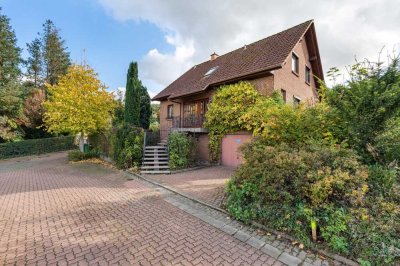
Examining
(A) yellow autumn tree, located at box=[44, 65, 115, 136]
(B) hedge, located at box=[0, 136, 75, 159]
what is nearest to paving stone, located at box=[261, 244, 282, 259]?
(A) yellow autumn tree, located at box=[44, 65, 115, 136]

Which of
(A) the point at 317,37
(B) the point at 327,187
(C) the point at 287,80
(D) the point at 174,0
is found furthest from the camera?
(A) the point at 317,37

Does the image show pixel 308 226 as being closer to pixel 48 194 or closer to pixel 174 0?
pixel 48 194

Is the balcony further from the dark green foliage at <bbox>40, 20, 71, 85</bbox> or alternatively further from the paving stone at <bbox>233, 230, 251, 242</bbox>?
the dark green foliage at <bbox>40, 20, 71, 85</bbox>

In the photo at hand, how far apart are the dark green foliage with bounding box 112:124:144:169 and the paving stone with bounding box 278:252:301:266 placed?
28.4 ft

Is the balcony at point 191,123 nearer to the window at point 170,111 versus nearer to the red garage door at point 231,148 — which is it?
the red garage door at point 231,148

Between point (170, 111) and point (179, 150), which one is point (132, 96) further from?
point (179, 150)

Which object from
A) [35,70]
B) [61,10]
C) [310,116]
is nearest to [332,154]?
[310,116]

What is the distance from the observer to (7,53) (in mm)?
21516

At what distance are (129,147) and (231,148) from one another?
5561mm

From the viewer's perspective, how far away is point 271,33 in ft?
46.7

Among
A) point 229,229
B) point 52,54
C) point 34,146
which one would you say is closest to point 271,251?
point 229,229

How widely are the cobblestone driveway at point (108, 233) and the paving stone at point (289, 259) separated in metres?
0.15

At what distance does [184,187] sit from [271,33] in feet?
42.8

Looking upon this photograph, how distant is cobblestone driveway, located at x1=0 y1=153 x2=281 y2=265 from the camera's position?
3.11 metres
